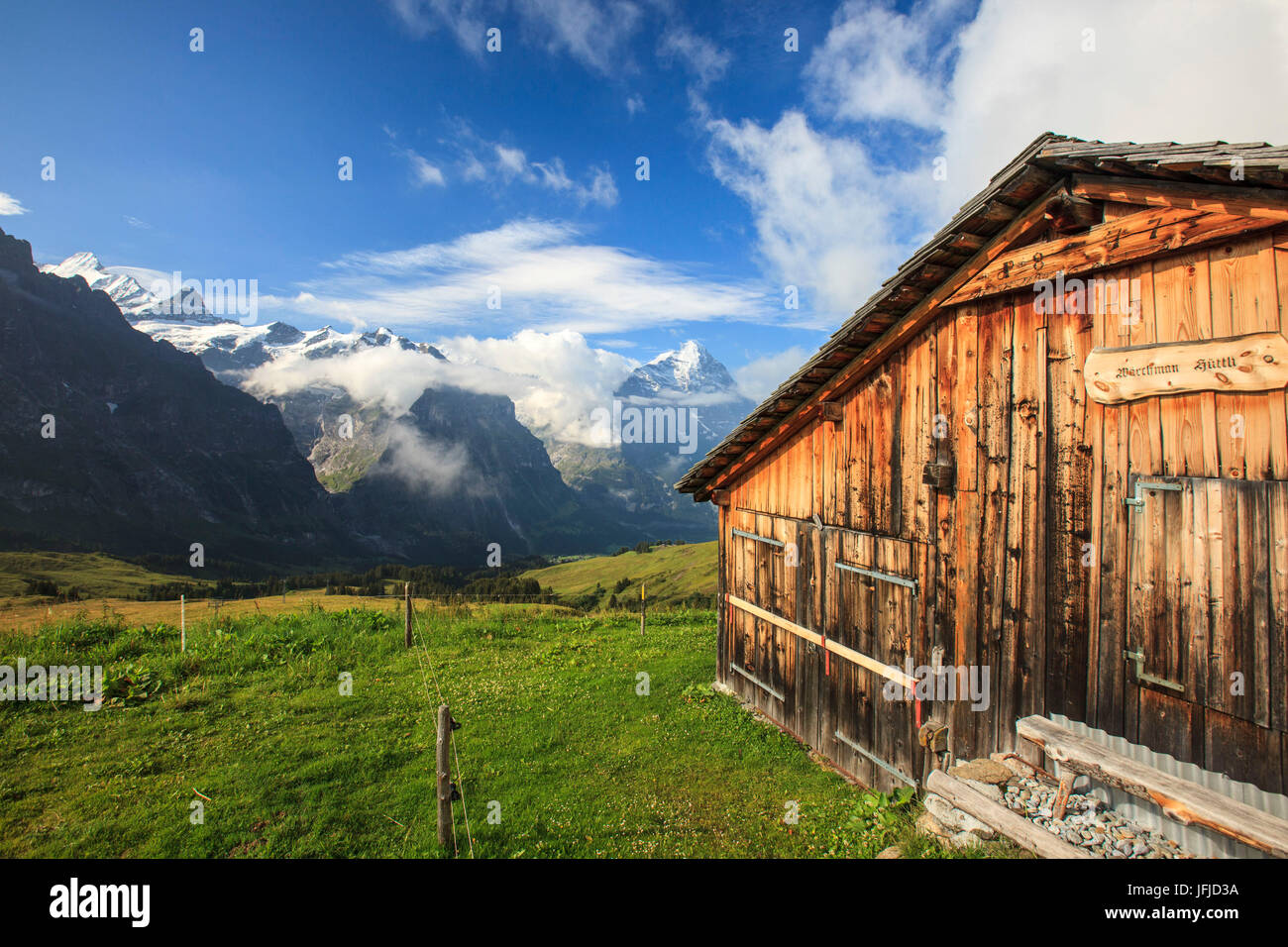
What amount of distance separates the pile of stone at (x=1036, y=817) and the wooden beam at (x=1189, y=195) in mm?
5957

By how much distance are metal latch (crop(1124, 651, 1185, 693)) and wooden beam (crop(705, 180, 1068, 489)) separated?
199 inches

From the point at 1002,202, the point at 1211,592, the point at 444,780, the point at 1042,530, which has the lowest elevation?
the point at 444,780

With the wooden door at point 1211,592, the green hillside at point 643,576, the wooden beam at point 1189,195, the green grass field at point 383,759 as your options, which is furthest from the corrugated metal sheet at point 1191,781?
the green hillside at point 643,576

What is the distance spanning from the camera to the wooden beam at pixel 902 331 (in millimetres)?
7320

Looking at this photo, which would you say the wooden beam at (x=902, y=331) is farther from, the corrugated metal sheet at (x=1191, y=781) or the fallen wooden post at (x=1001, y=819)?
the fallen wooden post at (x=1001, y=819)

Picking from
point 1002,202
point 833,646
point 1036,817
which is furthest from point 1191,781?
point 1002,202

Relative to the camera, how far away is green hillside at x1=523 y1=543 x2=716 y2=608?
119188 mm

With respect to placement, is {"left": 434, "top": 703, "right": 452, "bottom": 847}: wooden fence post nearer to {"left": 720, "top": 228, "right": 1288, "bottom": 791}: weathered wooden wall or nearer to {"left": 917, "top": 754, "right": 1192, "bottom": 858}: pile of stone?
{"left": 917, "top": 754, "right": 1192, "bottom": 858}: pile of stone

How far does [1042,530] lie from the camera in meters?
7.17

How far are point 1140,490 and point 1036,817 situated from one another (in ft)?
12.2

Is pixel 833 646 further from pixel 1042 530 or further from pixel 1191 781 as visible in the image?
pixel 1191 781

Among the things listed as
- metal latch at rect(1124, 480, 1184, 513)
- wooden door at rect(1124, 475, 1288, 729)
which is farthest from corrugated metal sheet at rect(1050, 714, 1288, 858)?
metal latch at rect(1124, 480, 1184, 513)

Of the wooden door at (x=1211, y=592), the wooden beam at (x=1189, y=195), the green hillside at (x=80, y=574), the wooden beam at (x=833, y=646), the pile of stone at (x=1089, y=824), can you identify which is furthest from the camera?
the green hillside at (x=80, y=574)
